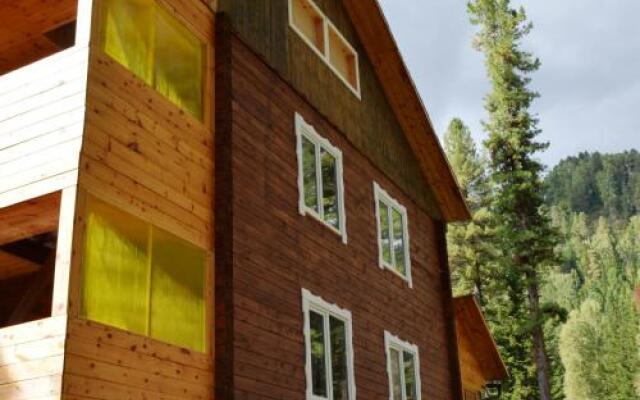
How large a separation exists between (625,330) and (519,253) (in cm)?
4368

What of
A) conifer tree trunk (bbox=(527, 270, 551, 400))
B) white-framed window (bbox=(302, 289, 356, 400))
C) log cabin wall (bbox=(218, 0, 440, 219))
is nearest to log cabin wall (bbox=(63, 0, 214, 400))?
log cabin wall (bbox=(218, 0, 440, 219))

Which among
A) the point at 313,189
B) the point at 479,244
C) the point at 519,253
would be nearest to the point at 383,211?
the point at 313,189

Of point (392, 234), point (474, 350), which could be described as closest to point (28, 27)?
point (392, 234)

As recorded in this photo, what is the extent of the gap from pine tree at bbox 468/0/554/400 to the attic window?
17.8 m

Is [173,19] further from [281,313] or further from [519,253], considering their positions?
[519,253]

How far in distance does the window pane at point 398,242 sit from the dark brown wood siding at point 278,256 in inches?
19.0

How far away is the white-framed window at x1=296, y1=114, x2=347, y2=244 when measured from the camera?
13.4m

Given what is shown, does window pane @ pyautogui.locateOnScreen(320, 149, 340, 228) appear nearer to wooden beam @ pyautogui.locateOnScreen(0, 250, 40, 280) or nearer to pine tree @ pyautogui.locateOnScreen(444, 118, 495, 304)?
wooden beam @ pyautogui.locateOnScreen(0, 250, 40, 280)

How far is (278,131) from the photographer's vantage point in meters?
12.7

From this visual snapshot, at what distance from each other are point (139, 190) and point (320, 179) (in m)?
5.25

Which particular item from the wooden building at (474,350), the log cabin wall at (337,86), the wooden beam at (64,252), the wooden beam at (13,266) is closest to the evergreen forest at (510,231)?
the wooden building at (474,350)

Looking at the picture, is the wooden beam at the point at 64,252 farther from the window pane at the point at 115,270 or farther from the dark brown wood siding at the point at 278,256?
the dark brown wood siding at the point at 278,256

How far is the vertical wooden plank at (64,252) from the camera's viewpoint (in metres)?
7.75

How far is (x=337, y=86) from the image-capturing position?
1560 cm
